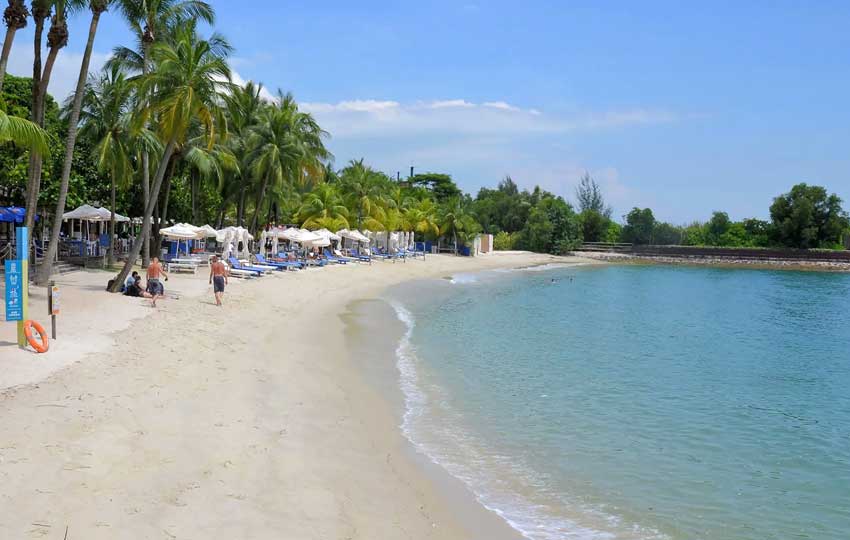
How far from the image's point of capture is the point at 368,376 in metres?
13.9

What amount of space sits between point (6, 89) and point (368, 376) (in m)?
25.7

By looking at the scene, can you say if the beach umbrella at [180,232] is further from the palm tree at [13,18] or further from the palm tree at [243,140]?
the palm tree at [13,18]

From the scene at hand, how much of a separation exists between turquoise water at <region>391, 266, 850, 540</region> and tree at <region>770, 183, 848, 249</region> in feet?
240

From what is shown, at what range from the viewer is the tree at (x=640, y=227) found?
329ft

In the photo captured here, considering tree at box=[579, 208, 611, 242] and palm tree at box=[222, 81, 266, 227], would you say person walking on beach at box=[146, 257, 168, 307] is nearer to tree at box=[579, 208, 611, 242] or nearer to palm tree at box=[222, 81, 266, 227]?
palm tree at box=[222, 81, 266, 227]

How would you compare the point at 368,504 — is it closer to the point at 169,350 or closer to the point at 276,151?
the point at 169,350

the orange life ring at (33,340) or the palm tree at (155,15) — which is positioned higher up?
the palm tree at (155,15)

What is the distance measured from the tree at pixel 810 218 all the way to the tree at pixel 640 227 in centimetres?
1732

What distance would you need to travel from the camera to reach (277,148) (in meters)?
38.3

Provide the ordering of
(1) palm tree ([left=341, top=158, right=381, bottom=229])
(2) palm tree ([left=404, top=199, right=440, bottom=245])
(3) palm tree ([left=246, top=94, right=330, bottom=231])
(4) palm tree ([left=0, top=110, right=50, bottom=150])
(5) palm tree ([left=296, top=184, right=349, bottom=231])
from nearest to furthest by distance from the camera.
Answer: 1. (4) palm tree ([left=0, top=110, right=50, bottom=150])
2. (3) palm tree ([left=246, top=94, right=330, bottom=231])
3. (5) palm tree ([left=296, top=184, right=349, bottom=231])
4. (1) palm tree ([left=341, top=158, right=381, bottom=229])
5. (2) palm tree ([left=404, top=199, right=440, bottom=245])

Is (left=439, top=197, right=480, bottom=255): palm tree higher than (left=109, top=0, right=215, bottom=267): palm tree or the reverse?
the reverse

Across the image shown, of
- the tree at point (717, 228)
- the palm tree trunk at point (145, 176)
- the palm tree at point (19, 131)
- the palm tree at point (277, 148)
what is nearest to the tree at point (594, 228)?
the tree at point (717, 228)

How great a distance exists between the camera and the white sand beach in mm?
5957

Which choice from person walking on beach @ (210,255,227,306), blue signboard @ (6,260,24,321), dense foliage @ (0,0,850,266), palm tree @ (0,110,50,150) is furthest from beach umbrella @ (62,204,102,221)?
blue signboard @ (6,260,24,321)
